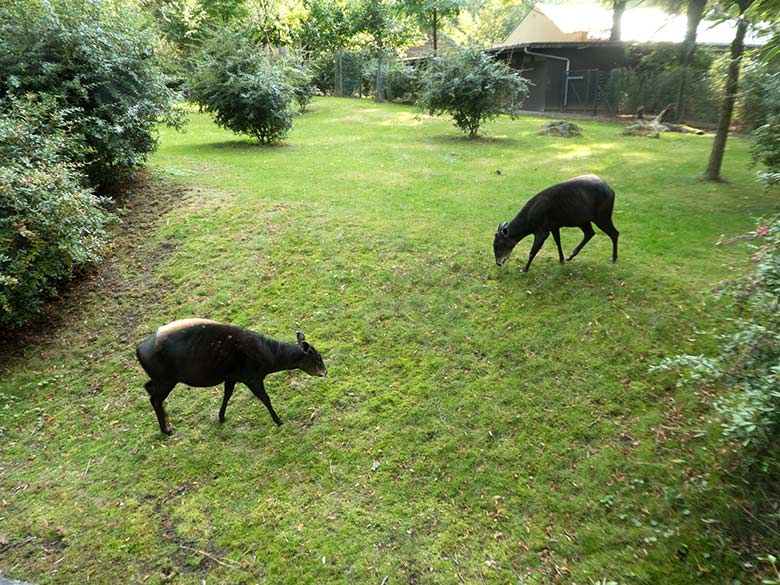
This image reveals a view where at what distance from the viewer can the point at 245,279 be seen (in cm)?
801

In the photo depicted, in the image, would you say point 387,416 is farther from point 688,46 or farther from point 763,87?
point 688,46

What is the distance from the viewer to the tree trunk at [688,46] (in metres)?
13.5

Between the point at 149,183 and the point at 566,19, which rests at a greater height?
the point at 566,19

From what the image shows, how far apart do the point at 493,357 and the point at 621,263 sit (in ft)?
10.8

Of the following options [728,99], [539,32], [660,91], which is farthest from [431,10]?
[728,99]

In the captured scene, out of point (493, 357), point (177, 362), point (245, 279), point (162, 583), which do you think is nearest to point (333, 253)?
point (245, 279)

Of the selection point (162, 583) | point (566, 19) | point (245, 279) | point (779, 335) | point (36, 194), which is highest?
point (566, 19)

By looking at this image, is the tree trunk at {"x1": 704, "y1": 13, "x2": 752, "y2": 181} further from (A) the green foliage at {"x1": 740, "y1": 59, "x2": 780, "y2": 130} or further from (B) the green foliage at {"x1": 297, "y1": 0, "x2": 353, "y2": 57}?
(B) the green foliage at {"x1": 297, "y1": 0, "x2": 353, "y2": 57}

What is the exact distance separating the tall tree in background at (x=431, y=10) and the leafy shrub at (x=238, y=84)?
21730 mm

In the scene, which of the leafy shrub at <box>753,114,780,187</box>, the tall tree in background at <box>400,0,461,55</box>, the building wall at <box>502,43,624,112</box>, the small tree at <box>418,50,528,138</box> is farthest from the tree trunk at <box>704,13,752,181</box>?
the tall tree in background at <box>400,0,461,55</box>

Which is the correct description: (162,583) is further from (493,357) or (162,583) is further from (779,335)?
(779,335)

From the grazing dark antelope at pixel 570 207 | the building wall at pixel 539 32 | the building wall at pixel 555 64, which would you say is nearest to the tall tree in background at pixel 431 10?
the building wall at pixel 539 32

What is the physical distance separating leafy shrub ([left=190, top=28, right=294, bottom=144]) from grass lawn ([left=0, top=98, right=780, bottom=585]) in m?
6.97

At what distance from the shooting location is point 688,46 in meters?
18.6
